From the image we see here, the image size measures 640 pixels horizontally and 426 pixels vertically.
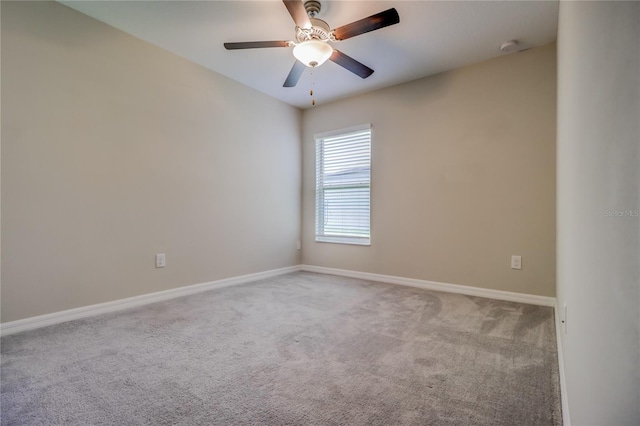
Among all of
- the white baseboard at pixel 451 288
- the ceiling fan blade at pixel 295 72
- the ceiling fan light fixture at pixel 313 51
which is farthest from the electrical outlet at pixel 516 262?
the ceiling fan blade at pixel 295 72

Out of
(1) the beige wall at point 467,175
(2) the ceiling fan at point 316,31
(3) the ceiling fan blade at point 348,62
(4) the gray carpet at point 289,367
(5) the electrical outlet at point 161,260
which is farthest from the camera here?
(5) the electrical outlet at point 161,260

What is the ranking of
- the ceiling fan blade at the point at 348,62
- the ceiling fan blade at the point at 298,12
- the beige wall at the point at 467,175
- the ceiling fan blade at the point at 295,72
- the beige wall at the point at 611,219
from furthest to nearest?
1. the beige wall at the point at 467,175
2. the ceiling fan blade at the point at 295,72
3. the ceiling fan blade at the point at 348,62
4. the ceiling fan blade at the point at 298,12
5. the beige wall at the point at 611,219

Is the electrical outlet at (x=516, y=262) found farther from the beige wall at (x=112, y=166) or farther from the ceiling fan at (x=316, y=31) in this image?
the beige wall at (x=112, y=166)

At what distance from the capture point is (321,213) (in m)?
4.42

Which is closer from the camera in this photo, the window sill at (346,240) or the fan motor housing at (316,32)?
the fan motor housing at (316,32)

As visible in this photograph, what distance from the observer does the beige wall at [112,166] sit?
2.18 metres

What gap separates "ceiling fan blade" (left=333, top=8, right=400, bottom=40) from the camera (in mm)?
1895

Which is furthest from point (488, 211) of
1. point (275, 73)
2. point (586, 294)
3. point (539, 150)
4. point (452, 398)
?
point (275, 73)

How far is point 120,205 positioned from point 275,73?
2.03 m

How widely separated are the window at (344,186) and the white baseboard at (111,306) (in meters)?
1.26

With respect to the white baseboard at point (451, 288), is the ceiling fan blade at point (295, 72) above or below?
above

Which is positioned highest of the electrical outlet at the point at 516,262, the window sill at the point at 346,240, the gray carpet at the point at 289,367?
the window sill at the point at 346,240

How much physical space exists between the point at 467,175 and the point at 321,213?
6.46ft

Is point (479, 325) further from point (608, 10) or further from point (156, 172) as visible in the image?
point (156, 172)
